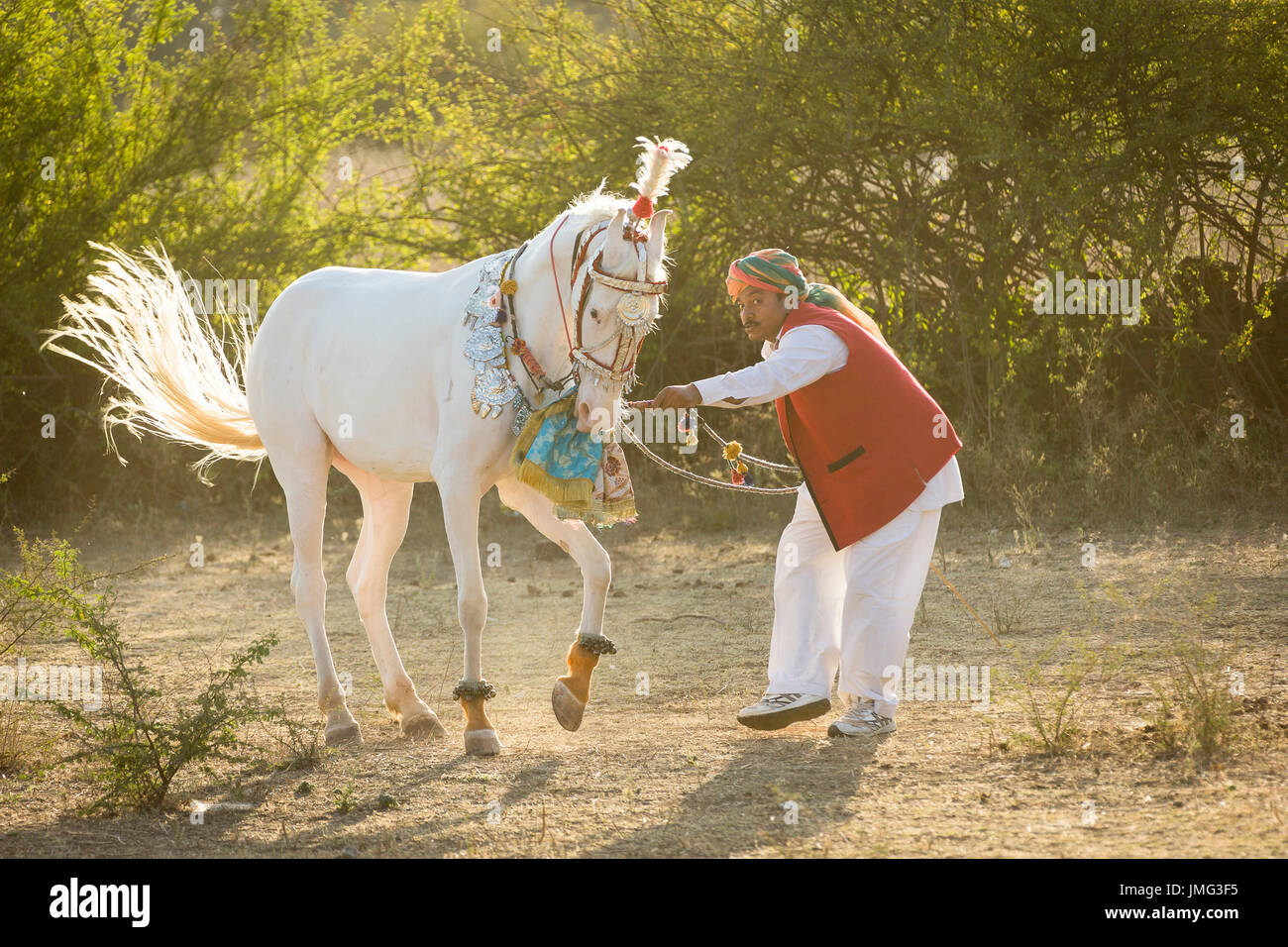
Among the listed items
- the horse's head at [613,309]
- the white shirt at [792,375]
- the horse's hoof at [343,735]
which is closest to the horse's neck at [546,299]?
the horse's head at [613,309]

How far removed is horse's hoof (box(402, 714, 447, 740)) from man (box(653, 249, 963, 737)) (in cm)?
131

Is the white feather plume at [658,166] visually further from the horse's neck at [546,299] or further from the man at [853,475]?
the man at [853,475]

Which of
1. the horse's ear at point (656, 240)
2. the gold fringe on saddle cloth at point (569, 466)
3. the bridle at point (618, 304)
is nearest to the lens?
the bridle at point (618, 304)

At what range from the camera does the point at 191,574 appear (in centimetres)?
986

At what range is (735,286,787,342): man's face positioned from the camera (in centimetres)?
528

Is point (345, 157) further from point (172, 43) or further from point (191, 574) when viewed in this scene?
point (191, 574)

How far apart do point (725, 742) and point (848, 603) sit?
2.40ft

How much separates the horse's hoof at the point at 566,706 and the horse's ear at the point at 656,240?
1.70m

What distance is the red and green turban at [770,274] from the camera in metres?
5.24

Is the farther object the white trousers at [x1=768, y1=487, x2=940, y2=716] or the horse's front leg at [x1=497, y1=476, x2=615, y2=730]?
the horse's front leg at [x1=497, y1=476, x2=615, y2=730]

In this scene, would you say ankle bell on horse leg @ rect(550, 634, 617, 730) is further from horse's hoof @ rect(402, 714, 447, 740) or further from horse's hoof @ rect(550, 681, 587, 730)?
horse's hoof @ rect(402, 714, 447, 740)

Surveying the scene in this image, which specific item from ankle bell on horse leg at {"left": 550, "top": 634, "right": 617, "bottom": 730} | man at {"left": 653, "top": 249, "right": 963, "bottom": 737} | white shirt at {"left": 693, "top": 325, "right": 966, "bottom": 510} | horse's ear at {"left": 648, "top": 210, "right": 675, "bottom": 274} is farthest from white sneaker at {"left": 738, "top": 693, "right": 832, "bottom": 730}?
horse's ear at {"left": 648, "top": 210, "right": 675, "bottom": 274}

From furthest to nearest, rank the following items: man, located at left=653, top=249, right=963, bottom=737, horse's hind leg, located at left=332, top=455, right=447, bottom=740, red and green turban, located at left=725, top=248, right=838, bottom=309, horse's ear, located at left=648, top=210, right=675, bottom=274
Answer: horse's hind leg, located at left=332, top=455, right=447, bottom=740 → red and green turban, located at left=725, top=248, right=838, bottom=309 → man, located at left=653, top=249, right=963, bottom=737 → horse's ear, located at left=648, top=210, right=675, bottom=274

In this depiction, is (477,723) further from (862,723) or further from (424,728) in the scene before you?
(862,723)
